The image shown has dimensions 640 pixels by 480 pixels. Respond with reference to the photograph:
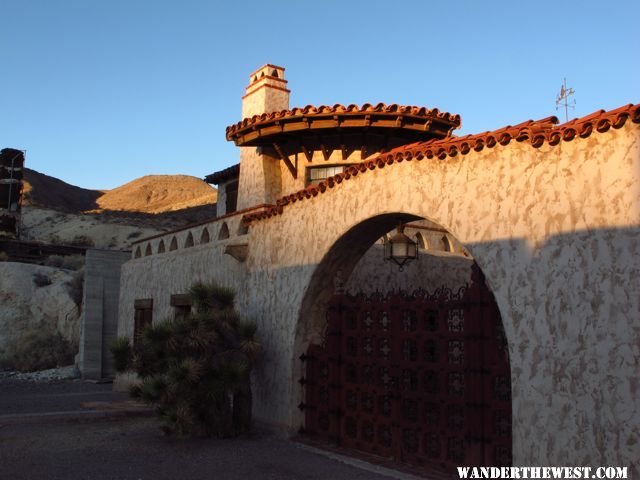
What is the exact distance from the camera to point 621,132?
19.1 feet

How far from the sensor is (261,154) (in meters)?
14.3

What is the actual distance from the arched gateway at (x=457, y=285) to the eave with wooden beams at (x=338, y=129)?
44 millimetres

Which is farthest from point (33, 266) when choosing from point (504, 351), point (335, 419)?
point (504, 351)

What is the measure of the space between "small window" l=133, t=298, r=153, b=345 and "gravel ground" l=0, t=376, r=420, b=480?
4486 millimetres

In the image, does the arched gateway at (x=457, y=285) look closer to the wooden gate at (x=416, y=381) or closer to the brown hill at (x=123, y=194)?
the wooden gate at (x=416, y=381)

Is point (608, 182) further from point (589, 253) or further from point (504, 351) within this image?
point (504, 351)

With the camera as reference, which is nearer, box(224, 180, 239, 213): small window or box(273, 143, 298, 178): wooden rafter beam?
box(273, 143, 298, 178): wooden rafter beam

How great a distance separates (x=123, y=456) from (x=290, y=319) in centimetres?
321

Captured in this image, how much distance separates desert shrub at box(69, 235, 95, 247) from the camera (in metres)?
52.2

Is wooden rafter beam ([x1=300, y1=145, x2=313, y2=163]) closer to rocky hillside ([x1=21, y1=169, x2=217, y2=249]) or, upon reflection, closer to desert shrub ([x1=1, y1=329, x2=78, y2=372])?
desert shrub ([x1=1, y1=329, x2=78, y2=372])

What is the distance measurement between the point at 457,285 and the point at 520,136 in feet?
21.9

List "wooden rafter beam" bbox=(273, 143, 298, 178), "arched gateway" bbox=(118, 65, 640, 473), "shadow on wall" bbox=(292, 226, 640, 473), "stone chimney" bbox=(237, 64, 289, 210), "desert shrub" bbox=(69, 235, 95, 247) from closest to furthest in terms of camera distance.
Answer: "shadow on wall" bbox=(292, 226, 640, 473), "arched gateway" bbox=(118, 65, 640, 473), "wooden rafter beam" bbox=(273, 143, 298, 178), "stone chimney" bbox=(237, 64, 289, 210), "desert shrub" bbox=(69, 235, 95, 247)

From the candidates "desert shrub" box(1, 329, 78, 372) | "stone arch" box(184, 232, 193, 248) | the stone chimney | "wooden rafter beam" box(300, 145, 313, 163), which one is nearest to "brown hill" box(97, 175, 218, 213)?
"desert shrub" box(1, 329, 78, 372)

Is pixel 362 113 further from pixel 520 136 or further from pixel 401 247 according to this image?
pixel 520 136
